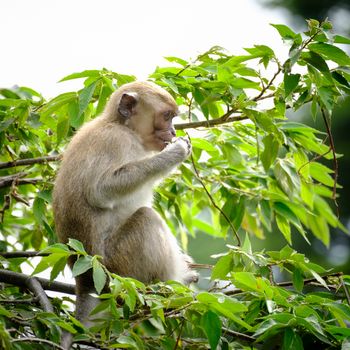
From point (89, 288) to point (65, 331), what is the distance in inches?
49.4

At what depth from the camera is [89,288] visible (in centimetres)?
633

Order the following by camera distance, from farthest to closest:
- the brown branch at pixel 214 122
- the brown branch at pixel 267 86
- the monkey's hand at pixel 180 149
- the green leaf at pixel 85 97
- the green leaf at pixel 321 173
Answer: the green leaf at pixel 321 173
the monkey's hand at pixel 180 149
the brown branch at pixel 214 122
the green leaf at pixel 85 97
the brown branch at pixel 267 86

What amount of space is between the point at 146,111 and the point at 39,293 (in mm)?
2342

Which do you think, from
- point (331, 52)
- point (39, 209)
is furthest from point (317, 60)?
point (39, 209)

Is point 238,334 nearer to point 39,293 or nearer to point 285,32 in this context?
point 39,293

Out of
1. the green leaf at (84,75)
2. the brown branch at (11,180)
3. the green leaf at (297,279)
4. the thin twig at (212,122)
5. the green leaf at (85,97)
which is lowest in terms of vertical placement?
the green leaf at (297,279)

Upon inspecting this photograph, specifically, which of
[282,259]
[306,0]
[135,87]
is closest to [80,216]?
[135,87]

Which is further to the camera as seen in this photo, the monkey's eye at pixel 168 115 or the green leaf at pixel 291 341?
the monkey's eye at pixel 168 115

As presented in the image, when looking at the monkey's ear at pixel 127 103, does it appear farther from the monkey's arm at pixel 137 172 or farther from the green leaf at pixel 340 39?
the green leaf at pixel 340 39

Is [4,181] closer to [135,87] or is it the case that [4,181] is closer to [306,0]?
[135,87]

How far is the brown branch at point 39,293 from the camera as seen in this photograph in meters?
5.37

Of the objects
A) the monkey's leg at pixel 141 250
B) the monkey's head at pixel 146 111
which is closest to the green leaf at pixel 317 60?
the monkey's head at pixel 146 111

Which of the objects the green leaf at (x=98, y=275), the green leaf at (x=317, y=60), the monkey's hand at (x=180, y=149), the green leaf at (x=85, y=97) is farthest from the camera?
the monkey's hand at (x=180, y=149)

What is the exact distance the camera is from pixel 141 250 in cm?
667
